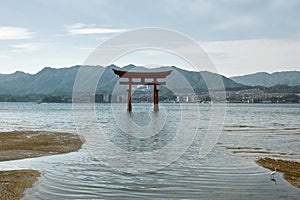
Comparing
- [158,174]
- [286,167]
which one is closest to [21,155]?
[158,174]

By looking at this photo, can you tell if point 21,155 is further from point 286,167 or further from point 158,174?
point 286,167

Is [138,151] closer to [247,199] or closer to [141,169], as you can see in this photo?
[141,169]

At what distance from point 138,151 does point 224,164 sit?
699 cm

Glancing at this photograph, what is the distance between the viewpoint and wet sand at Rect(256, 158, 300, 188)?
54.3ft

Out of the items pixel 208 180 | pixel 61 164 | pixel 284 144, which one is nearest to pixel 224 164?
pixel 208 180

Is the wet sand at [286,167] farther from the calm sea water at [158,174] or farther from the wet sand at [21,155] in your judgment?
the wet sand at [21,155]

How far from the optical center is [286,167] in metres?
19.7

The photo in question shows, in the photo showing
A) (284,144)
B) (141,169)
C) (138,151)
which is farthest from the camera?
(284,144)

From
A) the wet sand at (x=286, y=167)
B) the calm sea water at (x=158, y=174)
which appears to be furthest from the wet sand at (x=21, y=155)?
the wet sand at (x=286, y=167)

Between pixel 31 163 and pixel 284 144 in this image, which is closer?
pixel 31 163

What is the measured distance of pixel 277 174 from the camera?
17.8 m

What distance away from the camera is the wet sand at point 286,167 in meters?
16.6

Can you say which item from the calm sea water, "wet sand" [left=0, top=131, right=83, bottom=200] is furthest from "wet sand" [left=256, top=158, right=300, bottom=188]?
"wet sand" [left=0, top=131, right=83, bottom=200]

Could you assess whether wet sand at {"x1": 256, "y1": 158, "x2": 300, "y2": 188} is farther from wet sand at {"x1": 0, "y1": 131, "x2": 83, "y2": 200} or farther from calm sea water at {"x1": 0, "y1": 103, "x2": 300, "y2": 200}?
wet sand at {"x1": 0, "y1": 131, "x2": 83, "y2": 200}
